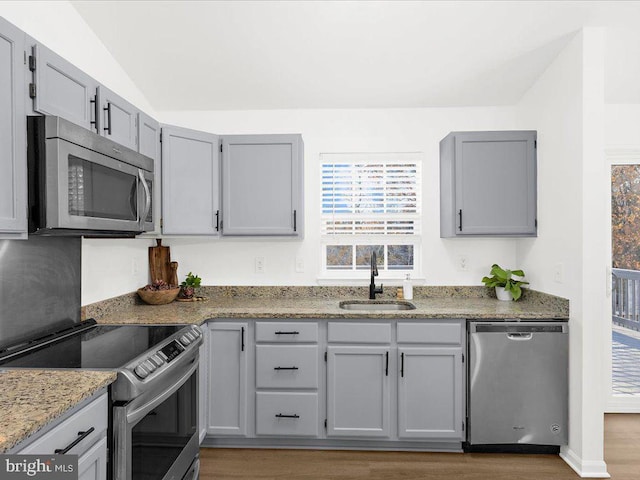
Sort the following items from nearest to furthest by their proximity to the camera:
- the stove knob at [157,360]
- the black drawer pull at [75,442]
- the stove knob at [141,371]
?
the black drawer pull at [75,442] → the stove knob at [141,371] → the stove knob at [157,360]

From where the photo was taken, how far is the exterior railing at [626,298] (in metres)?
3.19

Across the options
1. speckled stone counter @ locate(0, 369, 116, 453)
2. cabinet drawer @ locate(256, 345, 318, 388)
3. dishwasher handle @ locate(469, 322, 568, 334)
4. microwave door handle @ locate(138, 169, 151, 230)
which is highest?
microwave door handle @ locate(138, 169, 151, 230)

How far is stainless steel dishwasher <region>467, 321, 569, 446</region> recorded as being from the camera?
2.58 meters

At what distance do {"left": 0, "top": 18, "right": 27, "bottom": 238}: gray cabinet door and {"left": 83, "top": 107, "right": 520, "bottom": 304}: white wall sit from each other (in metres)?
1.86

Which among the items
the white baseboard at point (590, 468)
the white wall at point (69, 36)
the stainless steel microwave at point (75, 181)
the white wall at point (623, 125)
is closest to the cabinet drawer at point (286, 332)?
the stainless steel microwave at point (75, 181)

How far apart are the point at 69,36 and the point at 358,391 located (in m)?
2.80

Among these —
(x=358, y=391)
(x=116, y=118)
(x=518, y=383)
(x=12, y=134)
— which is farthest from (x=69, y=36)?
(x=518, y=383)

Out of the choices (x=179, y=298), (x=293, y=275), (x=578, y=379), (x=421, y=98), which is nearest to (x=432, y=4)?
(x=421, y=98)

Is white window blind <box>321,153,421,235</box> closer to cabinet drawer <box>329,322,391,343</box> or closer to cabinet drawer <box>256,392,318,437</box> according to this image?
cabinet drawer <box>329,322,391,343</box>

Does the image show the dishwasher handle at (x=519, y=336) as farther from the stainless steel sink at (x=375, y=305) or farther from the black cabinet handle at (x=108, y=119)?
the black cabinet handle at (x=108, y=119)

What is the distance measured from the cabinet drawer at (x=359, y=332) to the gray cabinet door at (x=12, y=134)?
1.80 meters

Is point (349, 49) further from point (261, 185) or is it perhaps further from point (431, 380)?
point (431, 380)

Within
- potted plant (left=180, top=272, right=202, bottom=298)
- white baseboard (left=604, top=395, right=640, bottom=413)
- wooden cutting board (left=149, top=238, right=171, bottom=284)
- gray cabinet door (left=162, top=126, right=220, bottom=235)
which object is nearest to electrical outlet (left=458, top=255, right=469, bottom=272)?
white baseboard (left=604, top=395, right=640, bottom=413)

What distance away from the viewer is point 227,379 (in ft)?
8.86
